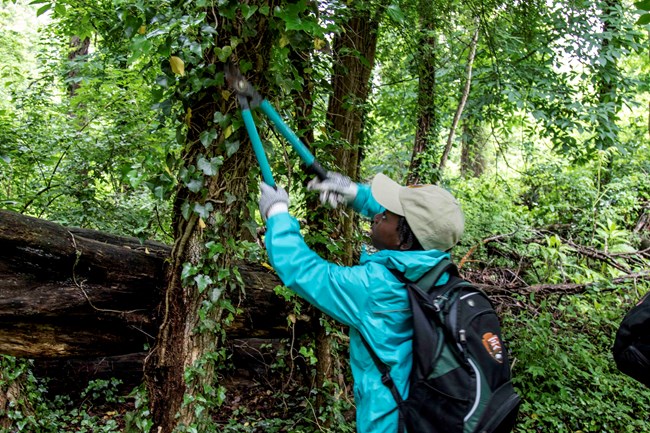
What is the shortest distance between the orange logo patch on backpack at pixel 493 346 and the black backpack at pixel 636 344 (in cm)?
79

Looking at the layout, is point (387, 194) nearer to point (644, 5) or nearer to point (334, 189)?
point (334, 189)

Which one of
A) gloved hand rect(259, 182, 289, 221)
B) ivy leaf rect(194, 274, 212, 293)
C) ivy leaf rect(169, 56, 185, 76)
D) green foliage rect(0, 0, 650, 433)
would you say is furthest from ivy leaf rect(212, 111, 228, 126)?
ivy leaf rect(194, 274, 212, 293)

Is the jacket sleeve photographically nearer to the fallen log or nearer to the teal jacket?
the teal jacket

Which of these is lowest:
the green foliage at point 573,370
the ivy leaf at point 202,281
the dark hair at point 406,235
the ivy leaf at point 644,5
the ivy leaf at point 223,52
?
the green foliage at point 573,370

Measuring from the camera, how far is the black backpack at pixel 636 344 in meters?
2.31

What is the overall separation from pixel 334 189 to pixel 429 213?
843mm

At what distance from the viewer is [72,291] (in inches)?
115

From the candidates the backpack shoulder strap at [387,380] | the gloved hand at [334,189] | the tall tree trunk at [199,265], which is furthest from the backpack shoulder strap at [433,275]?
the tall tree trunk at [199,265]

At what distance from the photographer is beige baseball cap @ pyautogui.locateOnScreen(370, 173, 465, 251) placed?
216 centimetres

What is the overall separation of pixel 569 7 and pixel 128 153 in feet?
17.6

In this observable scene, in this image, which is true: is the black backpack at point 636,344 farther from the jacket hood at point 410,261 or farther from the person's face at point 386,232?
the person's face at point 386,232

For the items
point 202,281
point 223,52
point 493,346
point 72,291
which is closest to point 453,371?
point 493,346

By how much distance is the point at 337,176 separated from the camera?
297 centimetres

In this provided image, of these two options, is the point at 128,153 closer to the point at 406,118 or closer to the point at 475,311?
the point at 475,311
